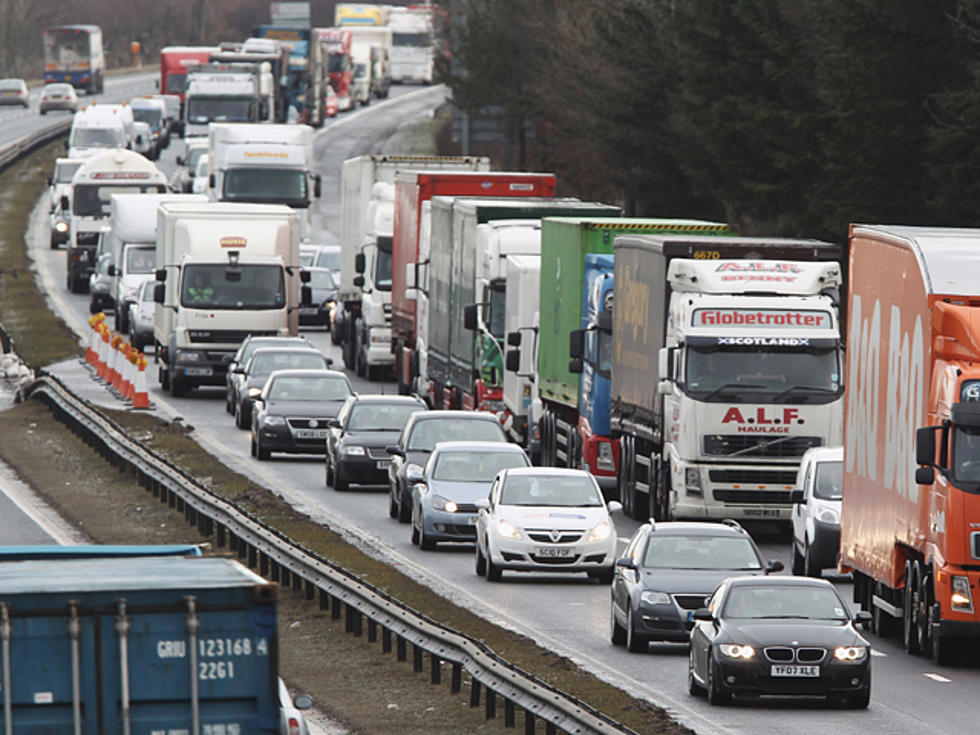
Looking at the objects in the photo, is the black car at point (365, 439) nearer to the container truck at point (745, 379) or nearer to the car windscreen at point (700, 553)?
the container truck at point (745, 379)

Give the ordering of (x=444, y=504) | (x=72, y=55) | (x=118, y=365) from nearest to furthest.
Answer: (x=444, y=504) → (x=118, y=365) → (x=72, y=55)

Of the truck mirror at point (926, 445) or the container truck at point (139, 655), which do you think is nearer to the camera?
the container truck at point (139, 655)

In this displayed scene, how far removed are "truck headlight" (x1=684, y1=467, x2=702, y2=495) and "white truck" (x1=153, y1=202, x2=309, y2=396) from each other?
19511mm

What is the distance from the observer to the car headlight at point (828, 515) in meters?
27.2

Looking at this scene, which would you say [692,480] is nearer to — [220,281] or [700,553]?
[700,553]

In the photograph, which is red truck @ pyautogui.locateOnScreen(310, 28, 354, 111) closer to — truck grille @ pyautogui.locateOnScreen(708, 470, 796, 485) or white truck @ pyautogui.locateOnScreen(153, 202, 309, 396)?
white truck @ pyautogui.locateOnScreen(153, 202, 309, 396)

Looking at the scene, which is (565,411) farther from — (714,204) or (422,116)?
(422,116)

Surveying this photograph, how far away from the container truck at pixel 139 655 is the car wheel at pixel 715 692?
8903 mm

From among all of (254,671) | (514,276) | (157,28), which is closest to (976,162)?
(514,276)

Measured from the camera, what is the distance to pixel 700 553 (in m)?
22.8

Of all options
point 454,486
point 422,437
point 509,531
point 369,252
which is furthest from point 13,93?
point 509,531

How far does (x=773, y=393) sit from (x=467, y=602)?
21.3 ft

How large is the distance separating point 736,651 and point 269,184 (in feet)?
156

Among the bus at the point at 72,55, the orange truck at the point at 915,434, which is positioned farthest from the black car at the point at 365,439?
the bus at the point at 72,55
